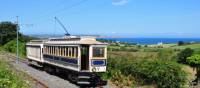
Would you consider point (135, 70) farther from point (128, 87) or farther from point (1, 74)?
point (1, 74)

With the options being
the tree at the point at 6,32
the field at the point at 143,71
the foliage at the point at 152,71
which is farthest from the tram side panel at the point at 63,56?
the tree at the point at 6,32

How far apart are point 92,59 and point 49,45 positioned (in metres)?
8.37

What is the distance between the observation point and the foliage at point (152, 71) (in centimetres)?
1944

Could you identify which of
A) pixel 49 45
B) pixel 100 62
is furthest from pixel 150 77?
pixel 49 45

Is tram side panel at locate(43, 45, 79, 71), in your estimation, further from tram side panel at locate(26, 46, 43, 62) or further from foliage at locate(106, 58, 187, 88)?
tram side panel at locate(26, 46, 43, 62)

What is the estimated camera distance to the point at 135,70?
23.4m

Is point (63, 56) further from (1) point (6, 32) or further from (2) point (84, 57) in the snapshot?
(1) point (6, 32)

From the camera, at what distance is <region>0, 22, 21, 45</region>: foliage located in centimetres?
10162

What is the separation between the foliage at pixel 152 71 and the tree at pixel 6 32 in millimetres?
78047

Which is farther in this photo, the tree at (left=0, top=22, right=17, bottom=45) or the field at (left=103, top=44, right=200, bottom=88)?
the tree at (left=0, top=22, right=17, bottom=45)

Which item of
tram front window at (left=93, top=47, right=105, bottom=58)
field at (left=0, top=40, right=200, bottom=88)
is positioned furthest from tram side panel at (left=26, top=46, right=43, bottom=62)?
tram front window at (left=93, top=47, right=105, bottom=58)

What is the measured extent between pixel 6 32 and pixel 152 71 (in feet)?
292

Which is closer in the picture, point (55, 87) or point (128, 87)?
point (128, 87)

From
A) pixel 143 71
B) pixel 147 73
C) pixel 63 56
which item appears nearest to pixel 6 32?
pixel 63 56
